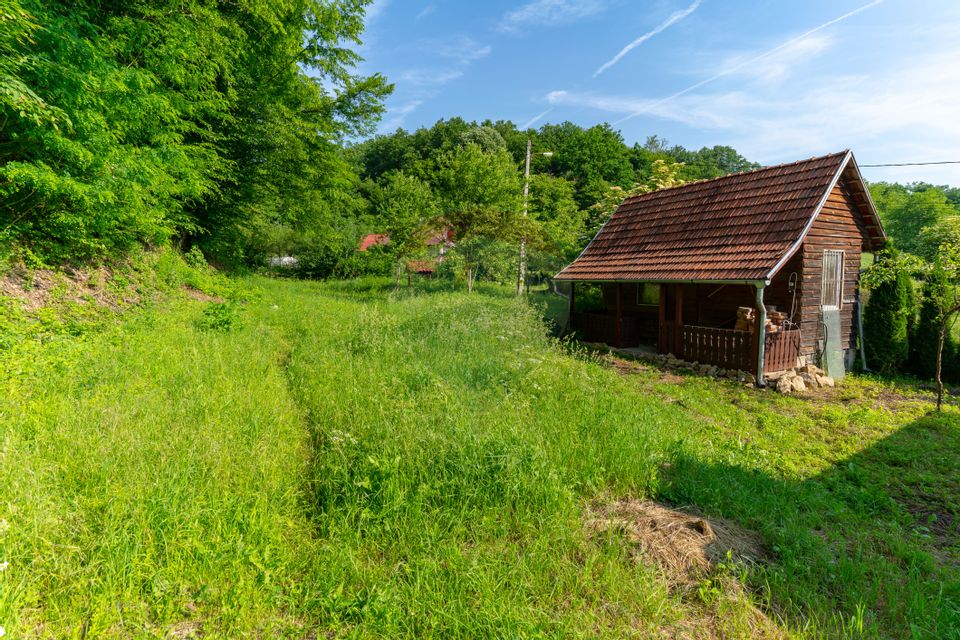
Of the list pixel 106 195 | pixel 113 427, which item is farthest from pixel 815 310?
pixel 106 195

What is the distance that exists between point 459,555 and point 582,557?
87cm

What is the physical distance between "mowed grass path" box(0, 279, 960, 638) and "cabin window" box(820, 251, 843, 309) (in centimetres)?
597

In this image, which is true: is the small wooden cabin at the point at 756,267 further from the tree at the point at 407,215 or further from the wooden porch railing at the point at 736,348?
the tree at the point at 407,215

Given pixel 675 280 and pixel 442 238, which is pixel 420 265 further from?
pixel 675 280

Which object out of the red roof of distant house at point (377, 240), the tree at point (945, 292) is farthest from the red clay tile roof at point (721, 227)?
the red roof of distant house at point (377, 240)

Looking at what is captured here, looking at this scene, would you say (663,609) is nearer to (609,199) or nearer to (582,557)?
(582,557)

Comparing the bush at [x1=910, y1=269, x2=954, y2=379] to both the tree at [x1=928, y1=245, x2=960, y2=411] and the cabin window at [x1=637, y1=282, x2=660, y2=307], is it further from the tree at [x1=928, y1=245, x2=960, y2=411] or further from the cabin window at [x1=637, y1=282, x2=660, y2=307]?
the cabin window at [x1=637, y1=282, x2=660, y2=307]

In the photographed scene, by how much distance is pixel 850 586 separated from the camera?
303 cm

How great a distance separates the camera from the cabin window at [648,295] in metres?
13.9

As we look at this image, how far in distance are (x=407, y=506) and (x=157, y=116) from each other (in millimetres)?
10821

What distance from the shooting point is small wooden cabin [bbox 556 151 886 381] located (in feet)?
33.6

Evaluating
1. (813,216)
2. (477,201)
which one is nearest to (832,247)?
(813,216)

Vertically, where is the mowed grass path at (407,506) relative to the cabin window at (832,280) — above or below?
below

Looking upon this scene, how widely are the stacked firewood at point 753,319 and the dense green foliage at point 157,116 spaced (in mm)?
13031
